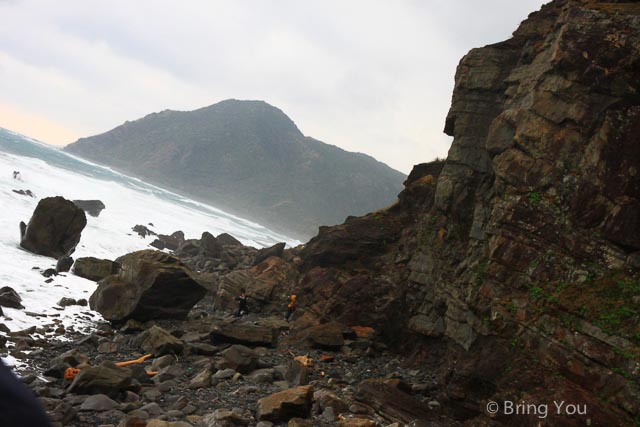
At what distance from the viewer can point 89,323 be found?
17.1 metres

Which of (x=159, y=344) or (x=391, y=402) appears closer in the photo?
(x=391, y=402)

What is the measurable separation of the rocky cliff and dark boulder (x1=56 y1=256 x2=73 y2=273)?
1756 cm

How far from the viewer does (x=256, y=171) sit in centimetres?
17525

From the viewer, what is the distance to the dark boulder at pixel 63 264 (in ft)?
71.2

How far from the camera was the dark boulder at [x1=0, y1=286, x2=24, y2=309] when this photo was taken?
15819 millimetres

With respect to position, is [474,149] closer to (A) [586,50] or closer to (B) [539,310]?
(A) [586,50]

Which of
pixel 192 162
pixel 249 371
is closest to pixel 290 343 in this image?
pixel 249 371

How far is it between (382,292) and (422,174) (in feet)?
24.0

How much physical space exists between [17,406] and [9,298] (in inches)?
722

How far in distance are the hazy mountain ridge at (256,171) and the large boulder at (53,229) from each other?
352 ft

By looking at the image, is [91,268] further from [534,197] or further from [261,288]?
[534,197]

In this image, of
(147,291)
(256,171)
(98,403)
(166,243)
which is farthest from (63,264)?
(256,171)

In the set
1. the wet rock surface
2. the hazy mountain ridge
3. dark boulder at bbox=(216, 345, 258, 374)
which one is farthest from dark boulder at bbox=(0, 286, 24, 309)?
the hazy mountain ridge

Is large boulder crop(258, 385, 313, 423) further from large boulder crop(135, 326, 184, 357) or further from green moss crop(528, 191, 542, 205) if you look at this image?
green moss crop(528, 191, 542, 205)
